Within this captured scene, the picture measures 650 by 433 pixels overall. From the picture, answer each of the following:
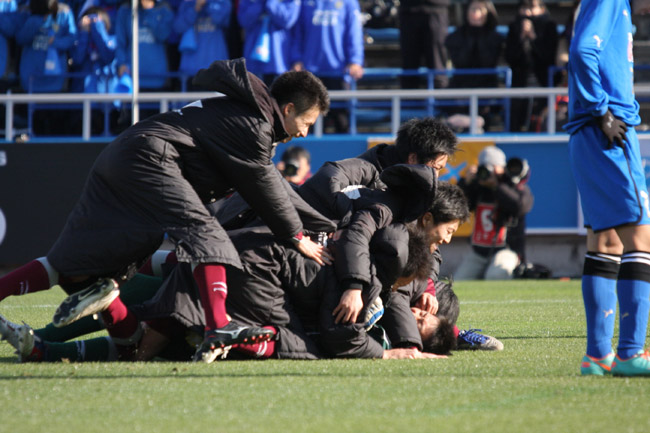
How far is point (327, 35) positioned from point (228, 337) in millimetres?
8735

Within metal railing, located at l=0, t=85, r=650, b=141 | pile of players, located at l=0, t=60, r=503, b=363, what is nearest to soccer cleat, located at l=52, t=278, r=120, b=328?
pile of players, located at l=0, t=60, r=503, b=363

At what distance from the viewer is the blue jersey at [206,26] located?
42.2 ft

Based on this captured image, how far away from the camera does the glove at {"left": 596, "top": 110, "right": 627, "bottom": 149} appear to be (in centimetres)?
424

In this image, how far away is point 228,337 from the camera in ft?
14.8

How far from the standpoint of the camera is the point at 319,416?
329cm

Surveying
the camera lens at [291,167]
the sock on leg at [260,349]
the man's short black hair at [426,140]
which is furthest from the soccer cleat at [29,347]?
the camera lens at [291,167]

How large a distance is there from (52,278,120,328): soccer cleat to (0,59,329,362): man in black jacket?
0.04 meters

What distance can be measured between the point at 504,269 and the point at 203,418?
30.6 ft

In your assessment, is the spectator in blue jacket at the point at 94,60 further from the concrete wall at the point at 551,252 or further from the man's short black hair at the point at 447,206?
the man's short black hair at the point at 447,206

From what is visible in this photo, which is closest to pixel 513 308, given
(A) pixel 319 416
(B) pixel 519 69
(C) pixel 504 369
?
(C) pixel 504 369

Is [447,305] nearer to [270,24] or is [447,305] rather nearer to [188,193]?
[188,193]

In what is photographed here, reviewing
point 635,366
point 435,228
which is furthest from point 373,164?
point 635,366

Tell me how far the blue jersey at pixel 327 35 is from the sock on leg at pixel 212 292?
27.5 feet

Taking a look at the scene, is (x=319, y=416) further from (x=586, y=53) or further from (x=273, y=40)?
(x=273, y=40)
